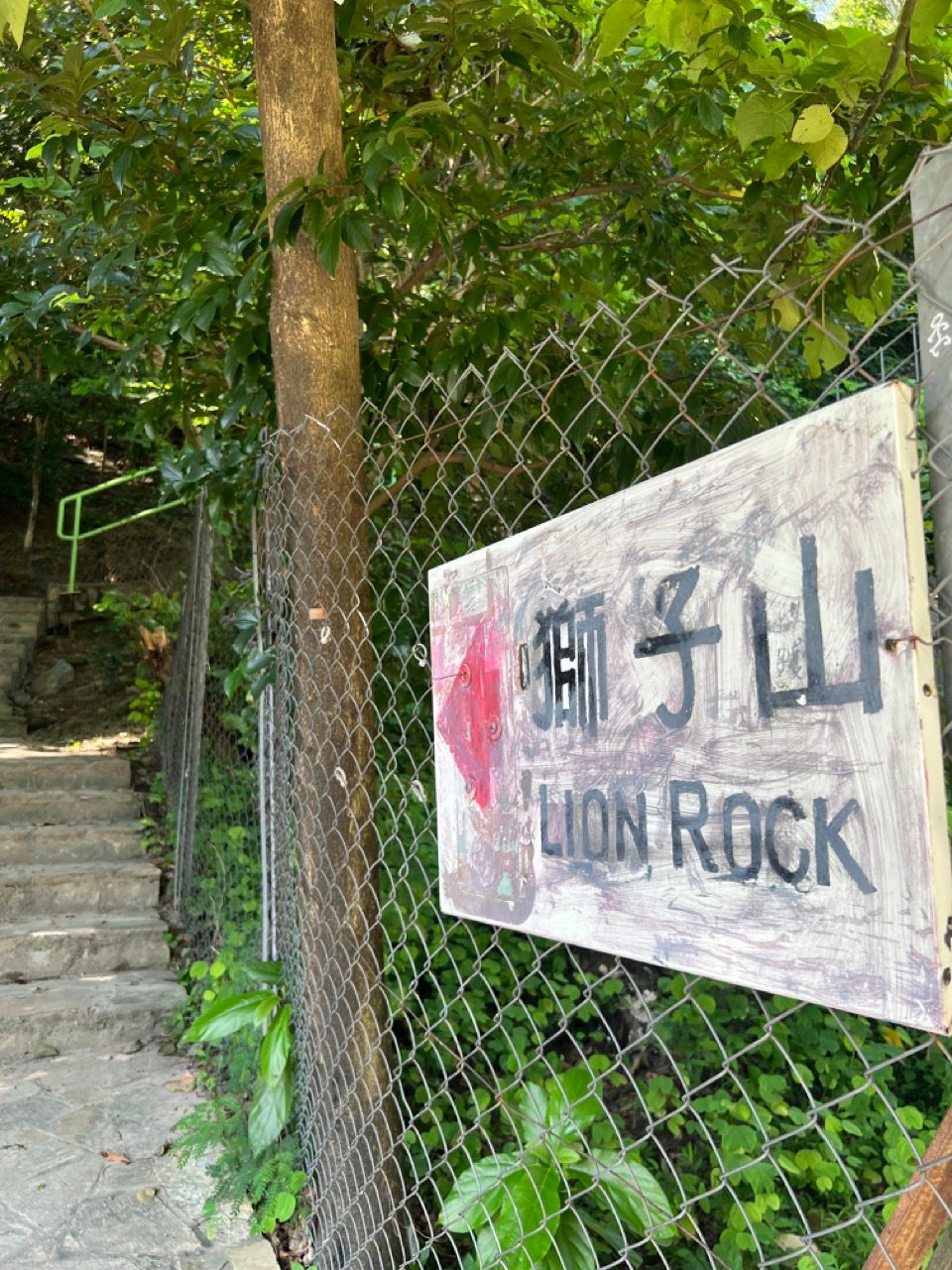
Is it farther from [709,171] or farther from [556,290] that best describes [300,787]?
[709,171]

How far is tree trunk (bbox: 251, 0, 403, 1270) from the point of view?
2107mm

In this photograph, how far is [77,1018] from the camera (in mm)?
3934

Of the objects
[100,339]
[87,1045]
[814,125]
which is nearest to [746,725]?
[814,125]

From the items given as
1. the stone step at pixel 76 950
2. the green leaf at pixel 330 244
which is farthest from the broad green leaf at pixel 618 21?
the stone step at pixel 76 950

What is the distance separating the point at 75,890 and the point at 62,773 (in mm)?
1262

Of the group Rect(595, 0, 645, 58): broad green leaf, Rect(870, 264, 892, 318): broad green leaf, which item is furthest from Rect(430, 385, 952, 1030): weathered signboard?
Rect(870, 264, 892, 318): broad green leaf

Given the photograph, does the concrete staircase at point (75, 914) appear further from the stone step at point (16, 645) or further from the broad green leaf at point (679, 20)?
the broad green leaf at point (679, 20)

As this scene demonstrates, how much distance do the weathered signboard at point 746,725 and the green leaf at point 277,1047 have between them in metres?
1.38

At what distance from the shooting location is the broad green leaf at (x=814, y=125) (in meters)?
1.64

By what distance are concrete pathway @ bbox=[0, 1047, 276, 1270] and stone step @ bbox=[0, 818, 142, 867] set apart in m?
1.60

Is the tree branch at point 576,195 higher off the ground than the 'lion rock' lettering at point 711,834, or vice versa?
the tree branch at point 576,195

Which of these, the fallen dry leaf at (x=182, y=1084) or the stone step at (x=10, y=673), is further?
the stone step at (x=10, y=673)

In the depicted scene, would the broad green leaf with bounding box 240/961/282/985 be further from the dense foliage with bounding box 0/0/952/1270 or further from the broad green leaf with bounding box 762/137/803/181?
the broad green leaf with bounding box 762/137/803/181

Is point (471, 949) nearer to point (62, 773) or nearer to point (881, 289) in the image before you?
point (881, 289)
